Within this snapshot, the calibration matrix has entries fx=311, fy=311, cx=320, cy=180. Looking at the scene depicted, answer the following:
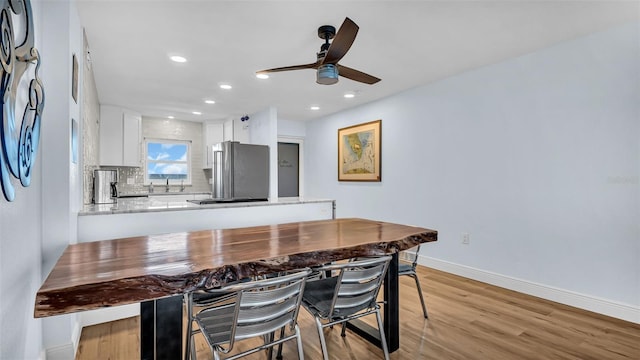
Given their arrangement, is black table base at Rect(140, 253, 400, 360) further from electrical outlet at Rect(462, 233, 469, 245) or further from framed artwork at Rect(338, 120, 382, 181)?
framed artwork at Rect(338, 120, 382, 181)

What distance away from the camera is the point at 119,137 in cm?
490

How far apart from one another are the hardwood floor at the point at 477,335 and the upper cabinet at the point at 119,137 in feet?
10.4

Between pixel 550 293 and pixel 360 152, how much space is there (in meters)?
2.92

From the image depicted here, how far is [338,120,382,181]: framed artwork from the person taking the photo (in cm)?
459

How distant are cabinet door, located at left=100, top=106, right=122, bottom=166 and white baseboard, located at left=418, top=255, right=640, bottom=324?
4.90 meters

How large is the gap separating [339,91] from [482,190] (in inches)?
83.0

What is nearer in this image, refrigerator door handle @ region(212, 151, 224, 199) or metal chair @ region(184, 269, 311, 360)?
metal chair @ region(184, 269, 311, 360)

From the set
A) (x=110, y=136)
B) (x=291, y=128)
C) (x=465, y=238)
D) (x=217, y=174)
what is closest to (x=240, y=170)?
(x=217, y=174)

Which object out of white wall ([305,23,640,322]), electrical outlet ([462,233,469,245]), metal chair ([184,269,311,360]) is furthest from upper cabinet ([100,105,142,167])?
electrical outlet ([462,233,469,245])

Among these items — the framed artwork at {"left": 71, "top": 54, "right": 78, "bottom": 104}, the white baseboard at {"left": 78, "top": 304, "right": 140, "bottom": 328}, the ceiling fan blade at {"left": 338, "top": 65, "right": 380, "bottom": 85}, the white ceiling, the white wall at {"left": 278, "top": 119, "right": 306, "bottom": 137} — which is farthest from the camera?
the white wall at {"left": 278, "top": 119, "right": 306, "bottom": 137}

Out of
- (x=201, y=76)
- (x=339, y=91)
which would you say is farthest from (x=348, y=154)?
(x=201, y=76)

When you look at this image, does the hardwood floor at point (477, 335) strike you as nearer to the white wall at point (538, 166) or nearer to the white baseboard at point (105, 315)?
the white baseboard at point (105, 315)

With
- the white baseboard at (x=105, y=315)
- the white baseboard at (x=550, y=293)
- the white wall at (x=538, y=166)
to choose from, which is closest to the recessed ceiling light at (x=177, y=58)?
the white baseboard at (x=105, y=315)

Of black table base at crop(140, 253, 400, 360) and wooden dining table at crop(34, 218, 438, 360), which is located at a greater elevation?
wooden dining table at crop(34, 218, 438, 360)
